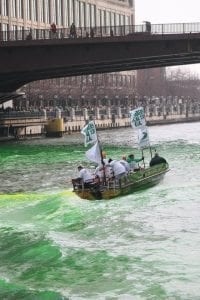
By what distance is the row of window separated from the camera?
143875mm

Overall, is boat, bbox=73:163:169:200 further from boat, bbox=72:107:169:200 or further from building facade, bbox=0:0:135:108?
building facade, bbox=0:0:135:108

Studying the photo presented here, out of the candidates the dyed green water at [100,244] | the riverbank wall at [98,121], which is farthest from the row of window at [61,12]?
the dyed green water at [100,244]

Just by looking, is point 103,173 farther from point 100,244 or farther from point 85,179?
point 100,244

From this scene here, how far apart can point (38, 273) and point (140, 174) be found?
53.9 ft

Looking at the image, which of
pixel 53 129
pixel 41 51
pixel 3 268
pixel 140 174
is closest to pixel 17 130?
pixel 53 129

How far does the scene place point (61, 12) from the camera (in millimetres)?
163500

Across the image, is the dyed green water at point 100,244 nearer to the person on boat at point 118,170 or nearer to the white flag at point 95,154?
the person on boat at point 118,170

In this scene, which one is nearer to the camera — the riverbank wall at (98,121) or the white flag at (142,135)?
the white flag at (142,135)

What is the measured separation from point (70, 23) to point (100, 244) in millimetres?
146691

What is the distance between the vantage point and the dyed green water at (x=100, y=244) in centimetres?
1872

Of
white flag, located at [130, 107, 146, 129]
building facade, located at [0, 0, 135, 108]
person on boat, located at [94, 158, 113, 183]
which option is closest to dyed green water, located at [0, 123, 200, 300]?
person on boat, located at [94, 158, 113, 183]

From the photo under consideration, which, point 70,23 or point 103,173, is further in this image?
point 70,23

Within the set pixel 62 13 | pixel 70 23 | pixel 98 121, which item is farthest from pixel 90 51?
pixel 70 23

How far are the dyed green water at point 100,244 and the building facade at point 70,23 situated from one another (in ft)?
310
